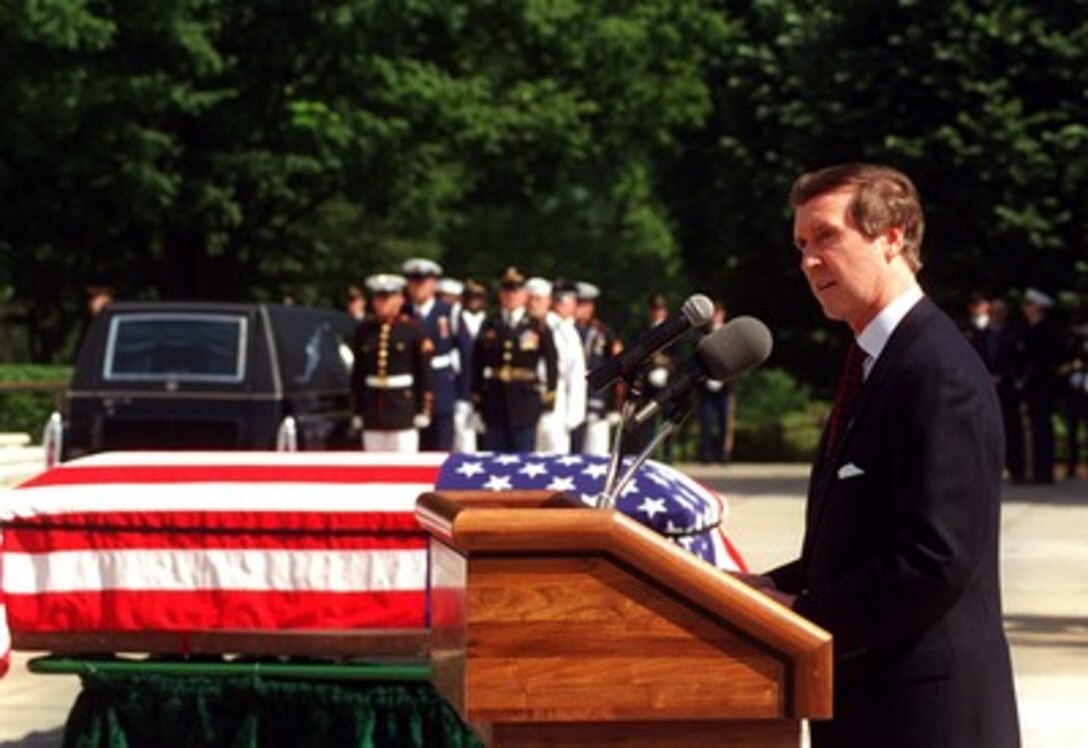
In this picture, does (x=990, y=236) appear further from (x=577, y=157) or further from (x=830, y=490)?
(x=830, y=490)

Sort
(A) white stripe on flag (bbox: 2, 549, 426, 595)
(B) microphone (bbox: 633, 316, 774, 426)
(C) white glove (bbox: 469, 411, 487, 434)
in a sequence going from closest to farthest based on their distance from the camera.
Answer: (B) microphone (bbox: 633, 316, 774, 426) → (A) white stripe on flag (bbox: 2, 549, 426, 595) → (C) white glove (bbox: 469, 411, 487, 434)

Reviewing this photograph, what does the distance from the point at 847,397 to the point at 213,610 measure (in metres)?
4.23

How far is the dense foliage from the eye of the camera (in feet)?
97.0

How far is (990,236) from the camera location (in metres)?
29.9

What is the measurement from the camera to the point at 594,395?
24.9 m

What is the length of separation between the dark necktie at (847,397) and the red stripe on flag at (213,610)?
403cm

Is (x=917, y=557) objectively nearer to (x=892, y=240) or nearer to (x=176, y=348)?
(x=892, y=240)

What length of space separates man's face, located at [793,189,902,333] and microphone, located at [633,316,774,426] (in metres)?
0.25

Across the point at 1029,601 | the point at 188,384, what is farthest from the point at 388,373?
the point at 1029,601

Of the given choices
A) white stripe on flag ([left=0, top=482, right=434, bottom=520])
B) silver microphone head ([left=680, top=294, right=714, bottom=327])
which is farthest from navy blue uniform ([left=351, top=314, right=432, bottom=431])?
silver microphone head ([left=680, top=294, right=714, bottom=327])

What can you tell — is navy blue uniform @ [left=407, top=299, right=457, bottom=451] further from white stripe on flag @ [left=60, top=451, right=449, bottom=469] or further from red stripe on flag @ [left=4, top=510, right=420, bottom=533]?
red stripe on flag @ [left=4, top=510, right=420, bottom=533]

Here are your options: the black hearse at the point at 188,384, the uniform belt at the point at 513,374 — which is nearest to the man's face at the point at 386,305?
the black hearse at the point at 188,384

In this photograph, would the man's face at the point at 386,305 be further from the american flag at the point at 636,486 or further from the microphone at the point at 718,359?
the microphone at the point at 718,359

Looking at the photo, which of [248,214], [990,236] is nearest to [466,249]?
[248,214]
